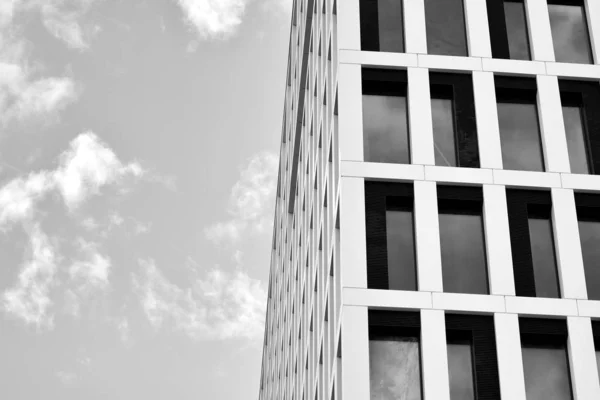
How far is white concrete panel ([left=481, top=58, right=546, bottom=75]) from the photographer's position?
4000 centimetres

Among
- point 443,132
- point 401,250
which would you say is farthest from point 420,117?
point 401,250

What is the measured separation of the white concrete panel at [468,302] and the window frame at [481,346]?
0.76ft

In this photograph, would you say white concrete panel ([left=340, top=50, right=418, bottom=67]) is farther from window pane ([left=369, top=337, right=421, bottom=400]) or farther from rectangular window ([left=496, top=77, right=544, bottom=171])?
window pane ([left=369, top=337, right=421, bottom=400])

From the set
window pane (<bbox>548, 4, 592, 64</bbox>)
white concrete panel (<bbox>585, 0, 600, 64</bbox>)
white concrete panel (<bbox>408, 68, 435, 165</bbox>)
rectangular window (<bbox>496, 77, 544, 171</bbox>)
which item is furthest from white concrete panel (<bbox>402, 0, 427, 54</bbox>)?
white concrete panel (<bbox>585, 0, 600, 64</bbox>)

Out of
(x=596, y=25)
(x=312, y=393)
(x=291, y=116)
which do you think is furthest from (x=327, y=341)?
(x=291, y=116)

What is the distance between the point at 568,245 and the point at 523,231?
153cm

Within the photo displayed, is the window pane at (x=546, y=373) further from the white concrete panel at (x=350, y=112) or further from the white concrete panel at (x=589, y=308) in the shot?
the white concrete panel at (x=350, y=112)

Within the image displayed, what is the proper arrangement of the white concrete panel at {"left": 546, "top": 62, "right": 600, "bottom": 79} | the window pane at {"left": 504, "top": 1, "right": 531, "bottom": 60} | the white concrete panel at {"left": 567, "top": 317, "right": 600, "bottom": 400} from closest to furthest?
the white concrete panel at {"left": 567, "top": 317, "right": 600, "bottom": 400} → the white concrete panel at {"left": 546, "top": 62, "right": 600, "bottom": 79} → the window pane at {"left": 504, "top": 1, "right": 531, "bottom": 60}

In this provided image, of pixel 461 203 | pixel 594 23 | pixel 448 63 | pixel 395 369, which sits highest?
pixel 594 23

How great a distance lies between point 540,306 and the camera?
35.0 m

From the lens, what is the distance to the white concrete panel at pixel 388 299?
3456cm

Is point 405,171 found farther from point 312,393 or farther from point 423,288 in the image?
point 312,393

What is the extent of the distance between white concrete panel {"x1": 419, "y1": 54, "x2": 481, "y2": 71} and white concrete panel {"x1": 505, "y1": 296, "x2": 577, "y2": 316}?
30.1ft

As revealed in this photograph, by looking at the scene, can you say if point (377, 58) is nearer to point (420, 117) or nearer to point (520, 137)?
Result: point (420, 117)
